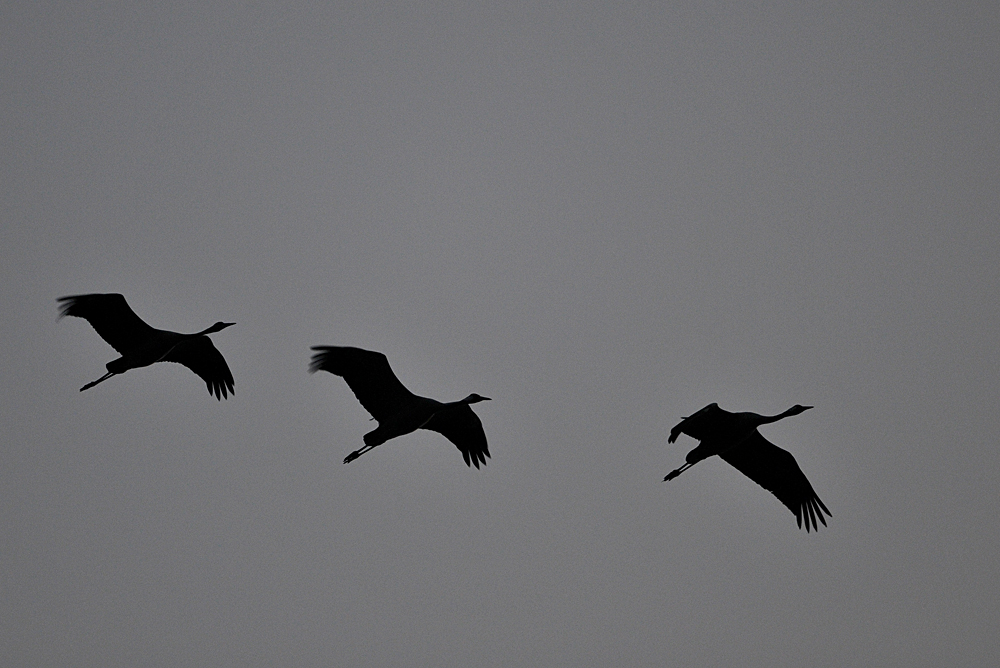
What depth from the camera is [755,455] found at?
84.8 ft

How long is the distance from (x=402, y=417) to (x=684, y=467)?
224 inches

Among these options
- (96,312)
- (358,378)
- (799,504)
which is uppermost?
(96,312)

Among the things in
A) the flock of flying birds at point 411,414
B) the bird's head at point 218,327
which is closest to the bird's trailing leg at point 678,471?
the flock of flying birds at point 411,414

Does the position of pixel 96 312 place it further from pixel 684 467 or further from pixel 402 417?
pixel 684 467

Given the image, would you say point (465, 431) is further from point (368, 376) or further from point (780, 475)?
point (780, 475)

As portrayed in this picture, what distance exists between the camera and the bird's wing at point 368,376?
79.9 ft

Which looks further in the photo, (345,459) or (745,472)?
(745,472)

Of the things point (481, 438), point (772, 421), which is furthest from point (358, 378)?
point (772, 421)

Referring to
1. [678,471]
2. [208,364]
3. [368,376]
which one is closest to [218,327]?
[208,364]

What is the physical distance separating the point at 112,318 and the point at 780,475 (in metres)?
14.2

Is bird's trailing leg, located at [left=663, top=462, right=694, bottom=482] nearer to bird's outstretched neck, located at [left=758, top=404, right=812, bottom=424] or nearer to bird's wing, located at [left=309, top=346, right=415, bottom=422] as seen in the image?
bird's outstretched neck, located at [left=758, top=404, right=812, bottom=424]

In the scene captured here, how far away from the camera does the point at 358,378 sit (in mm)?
24812

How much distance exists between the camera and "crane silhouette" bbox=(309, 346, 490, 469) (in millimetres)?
24391

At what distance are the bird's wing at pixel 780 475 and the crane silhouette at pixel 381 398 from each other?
557cm
